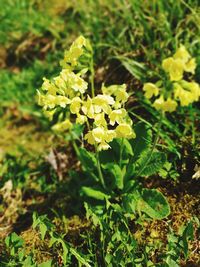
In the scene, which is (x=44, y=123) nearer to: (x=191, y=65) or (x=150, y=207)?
(x=150, y=207)

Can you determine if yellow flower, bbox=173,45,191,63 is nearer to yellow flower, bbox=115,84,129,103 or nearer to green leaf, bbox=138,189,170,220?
yellow flower, bbox=115,84,129,103

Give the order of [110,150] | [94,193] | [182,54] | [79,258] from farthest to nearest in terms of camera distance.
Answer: [110,150] < [94,193] < [79,258] < [182,54]

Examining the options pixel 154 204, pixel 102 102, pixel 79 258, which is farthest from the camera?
pixel 154 204

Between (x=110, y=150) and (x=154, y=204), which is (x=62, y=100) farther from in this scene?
(x=154, y=204)

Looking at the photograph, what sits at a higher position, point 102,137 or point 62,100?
point 62,100

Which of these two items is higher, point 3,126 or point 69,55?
point 69,55

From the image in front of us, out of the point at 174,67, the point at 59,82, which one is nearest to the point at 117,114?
the point at 59,82

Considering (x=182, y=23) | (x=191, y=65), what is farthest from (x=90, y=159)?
(x=182, y=23)
